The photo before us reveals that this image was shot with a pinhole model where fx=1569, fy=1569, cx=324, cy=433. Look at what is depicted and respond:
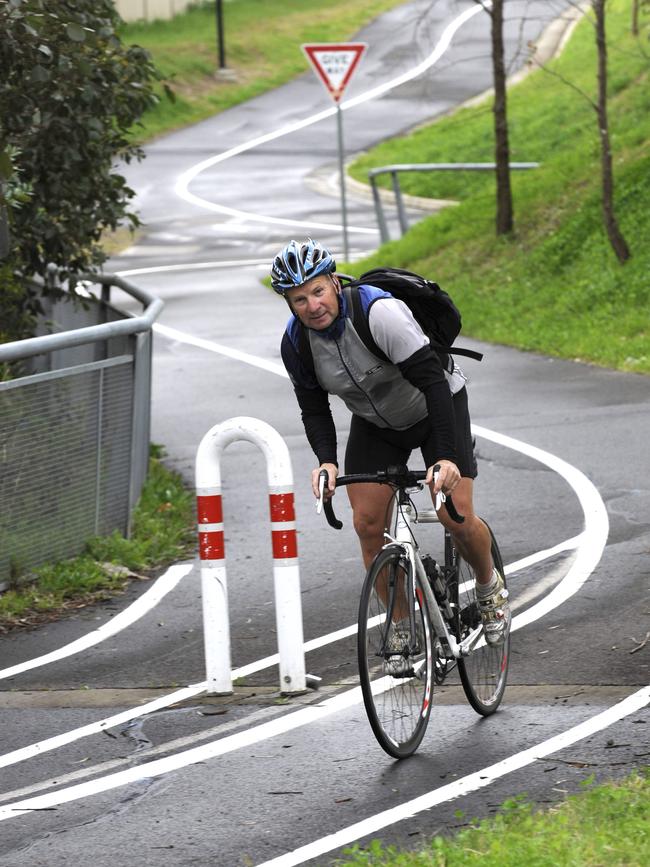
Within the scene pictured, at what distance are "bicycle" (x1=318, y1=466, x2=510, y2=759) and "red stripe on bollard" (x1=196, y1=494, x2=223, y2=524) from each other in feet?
3.17

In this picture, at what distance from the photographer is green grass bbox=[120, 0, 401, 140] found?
4481cm

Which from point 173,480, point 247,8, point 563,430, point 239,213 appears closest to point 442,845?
point 173,480

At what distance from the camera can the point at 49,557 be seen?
30.2 ft

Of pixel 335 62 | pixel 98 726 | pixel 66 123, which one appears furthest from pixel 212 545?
pixel 335 62

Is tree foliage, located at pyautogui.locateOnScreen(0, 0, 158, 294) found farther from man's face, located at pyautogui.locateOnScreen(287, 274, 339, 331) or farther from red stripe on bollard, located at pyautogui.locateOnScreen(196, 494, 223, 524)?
man's face, located at pyautogui.locateOnScreen(287, 274, 339, 331)

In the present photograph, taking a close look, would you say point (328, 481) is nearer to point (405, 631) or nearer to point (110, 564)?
point (405, 631)

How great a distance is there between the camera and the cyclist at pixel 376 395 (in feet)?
18.7

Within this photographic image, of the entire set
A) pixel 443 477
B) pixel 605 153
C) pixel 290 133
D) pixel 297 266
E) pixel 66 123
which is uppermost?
pixel 290 133

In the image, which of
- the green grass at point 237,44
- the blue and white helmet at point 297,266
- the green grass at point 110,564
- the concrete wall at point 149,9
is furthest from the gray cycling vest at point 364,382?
the concrete wall at point 149,9

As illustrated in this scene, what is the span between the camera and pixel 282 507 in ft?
22.1

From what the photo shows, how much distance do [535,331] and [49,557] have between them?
9.07 metres

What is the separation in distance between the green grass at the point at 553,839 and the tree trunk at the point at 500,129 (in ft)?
49.0

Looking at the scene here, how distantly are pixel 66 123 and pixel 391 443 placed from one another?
19.0ft

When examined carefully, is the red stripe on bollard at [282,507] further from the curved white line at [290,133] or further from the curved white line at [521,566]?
the curved white line at [290,133]
